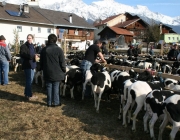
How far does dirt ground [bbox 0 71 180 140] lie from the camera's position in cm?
545

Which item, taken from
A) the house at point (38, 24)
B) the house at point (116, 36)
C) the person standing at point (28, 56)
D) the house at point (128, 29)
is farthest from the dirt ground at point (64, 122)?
the house at point (128, 29)

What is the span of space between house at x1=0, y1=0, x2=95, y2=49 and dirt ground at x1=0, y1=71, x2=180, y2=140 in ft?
87.8

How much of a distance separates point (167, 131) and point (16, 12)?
4222 cm

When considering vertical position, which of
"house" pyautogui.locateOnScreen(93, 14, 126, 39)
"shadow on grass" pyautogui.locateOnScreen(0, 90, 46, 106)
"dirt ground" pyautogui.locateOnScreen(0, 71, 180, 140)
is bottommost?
"dirt ground" pyautogui.locateOnScreen(0, 71, 180, 140)

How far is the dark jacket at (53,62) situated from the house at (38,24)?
27371 millimetres

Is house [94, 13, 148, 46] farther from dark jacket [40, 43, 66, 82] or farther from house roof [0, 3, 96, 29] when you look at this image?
dark jacket [40, 43, 66, 82]

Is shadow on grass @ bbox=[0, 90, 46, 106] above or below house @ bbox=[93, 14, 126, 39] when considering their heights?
below

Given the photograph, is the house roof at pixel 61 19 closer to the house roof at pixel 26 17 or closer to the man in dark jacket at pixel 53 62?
the house roof at pixel 26 17

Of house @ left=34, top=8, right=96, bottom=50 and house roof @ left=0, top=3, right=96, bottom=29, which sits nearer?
house roof @ left=0, top=3, right=96, bottom=29

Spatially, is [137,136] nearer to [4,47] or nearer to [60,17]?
[4,47]

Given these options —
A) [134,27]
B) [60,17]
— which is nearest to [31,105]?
[60,17]

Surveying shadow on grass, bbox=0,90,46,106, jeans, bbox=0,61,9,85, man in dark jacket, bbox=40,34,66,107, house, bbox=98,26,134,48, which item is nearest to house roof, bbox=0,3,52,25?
house, bbox=98,26,134,48

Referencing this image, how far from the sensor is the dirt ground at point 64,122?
17.9 ft

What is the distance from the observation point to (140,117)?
22.4 feet
